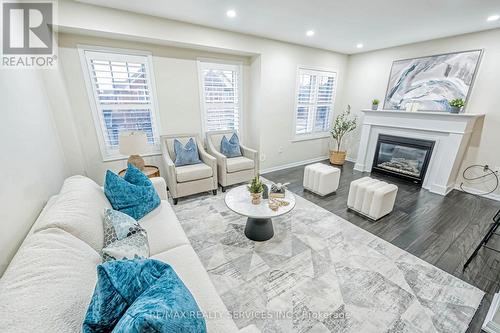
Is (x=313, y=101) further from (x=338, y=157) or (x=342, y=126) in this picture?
(x=338, y=157)

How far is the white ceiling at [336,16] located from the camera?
7.44 feet

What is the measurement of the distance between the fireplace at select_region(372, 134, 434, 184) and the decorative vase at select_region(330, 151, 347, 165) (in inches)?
26.0

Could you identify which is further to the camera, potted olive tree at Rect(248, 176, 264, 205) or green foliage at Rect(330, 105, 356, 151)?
green foliage at Rect(330, 105, 356, 151)

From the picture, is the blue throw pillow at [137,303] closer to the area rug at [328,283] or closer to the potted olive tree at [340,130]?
the area rug at [328,283]

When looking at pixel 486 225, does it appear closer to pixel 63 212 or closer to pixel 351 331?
pixel 351 331

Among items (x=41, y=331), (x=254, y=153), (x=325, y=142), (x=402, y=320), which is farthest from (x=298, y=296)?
(x=325, y=142)

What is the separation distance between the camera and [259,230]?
7.09 ft

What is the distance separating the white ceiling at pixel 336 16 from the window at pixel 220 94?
68 cm

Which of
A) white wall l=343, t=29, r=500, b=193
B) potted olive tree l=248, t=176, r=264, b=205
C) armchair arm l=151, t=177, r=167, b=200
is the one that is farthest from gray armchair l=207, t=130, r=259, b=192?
white wall l=343, t=29, r=500, b=193

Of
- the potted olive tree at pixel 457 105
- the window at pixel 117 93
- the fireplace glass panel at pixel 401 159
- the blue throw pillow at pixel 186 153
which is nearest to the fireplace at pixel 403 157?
the fireplace glass panel at pixel 401 159

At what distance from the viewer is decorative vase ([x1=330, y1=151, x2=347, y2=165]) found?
4652 mm

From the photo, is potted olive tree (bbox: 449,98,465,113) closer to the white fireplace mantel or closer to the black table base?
the white fireplace mantel

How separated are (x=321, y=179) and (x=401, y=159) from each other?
1988mm

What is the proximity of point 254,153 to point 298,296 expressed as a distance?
2.32m
